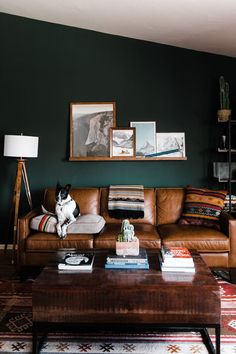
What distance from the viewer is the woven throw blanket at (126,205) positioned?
11.6 feet

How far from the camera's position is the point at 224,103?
12.4 ft

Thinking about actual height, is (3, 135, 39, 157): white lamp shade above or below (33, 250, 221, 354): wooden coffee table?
above

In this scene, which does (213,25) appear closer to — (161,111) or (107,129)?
(161,111)

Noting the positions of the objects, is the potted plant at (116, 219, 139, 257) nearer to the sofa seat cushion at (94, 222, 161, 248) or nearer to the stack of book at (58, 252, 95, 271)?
the stack of book at (58, 252, 95, 271)

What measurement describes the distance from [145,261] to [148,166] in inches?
83.2

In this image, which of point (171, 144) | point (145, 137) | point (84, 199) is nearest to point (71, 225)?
point (84, 199)

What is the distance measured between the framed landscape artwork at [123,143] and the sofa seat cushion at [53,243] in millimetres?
1394

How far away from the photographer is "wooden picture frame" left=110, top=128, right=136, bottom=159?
13.1 ft

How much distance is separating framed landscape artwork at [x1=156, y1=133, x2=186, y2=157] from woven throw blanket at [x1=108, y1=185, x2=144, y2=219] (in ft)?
2.44

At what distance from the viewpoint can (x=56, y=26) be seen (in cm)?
401

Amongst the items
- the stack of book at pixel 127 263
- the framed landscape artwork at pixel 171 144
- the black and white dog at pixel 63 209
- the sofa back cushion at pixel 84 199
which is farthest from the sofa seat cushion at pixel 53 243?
the framed landscape artwork at pixel 171 144

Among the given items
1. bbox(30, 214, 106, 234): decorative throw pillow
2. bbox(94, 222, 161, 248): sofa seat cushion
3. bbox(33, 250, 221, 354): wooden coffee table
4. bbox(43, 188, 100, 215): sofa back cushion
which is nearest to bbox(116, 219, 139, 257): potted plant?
bbox(33, 250, 221, 354): wooden coffee table

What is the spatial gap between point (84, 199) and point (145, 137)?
1.16 m

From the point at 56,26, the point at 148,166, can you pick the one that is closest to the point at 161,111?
the point at 148,166
